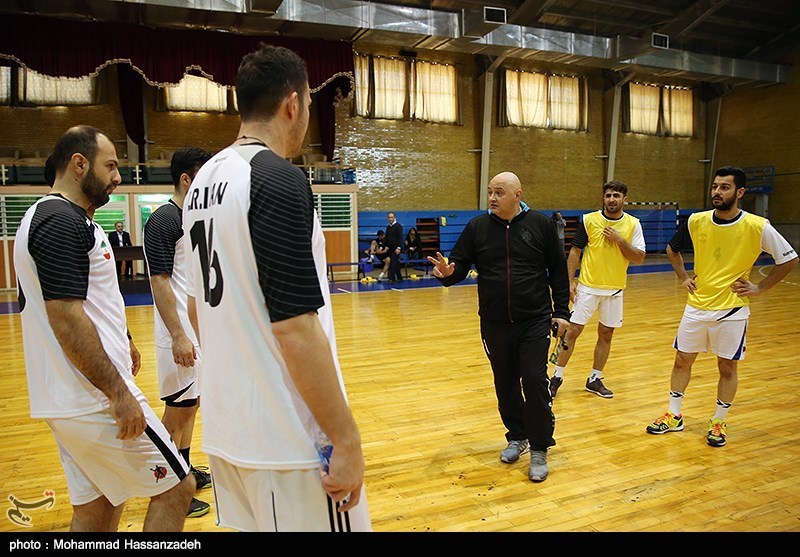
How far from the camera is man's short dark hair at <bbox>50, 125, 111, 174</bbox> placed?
212 cm

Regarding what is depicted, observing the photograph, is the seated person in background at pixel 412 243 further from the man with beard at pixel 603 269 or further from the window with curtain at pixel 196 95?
the man with beard at pixel 603 269

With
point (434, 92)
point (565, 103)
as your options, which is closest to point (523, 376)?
point (434, 92)

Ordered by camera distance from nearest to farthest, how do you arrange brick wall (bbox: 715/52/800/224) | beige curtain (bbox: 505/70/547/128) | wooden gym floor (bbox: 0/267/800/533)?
wooden gym floor (bbox: 0/267/800/533) → beige curtain (bbox: 505/70/547/128) → brick wall (bbox: 715/52/800/224)

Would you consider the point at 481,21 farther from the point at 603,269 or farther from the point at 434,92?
the point at 603,269

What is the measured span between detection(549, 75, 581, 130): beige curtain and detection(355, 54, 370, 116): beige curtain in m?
6.51

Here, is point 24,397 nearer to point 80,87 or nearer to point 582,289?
point 582,289

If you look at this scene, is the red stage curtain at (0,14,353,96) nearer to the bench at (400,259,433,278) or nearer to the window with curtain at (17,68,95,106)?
the window with curtain at (17,68,95,106)

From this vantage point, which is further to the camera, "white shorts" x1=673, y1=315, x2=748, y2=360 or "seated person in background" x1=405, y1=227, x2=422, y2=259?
"seated person in background" x1=405, y1=227, x2=422, y2=259

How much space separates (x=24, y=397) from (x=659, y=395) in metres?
5.72

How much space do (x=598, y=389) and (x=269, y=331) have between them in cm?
446

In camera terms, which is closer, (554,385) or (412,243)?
(554,385)

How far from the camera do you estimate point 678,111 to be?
2202cm

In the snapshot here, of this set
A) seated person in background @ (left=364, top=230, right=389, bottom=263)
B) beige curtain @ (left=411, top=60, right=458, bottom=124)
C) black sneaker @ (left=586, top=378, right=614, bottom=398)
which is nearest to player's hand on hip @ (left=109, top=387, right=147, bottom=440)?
black sneaker @ (left=586, top=378, right=614, bottom=398)
